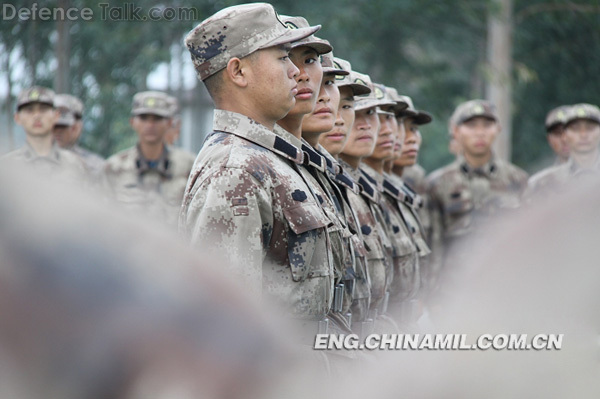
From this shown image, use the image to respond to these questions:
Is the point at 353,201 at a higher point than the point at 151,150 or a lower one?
lower

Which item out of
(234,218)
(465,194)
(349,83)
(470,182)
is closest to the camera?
(234,218)

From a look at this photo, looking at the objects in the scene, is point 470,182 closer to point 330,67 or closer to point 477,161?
point 477,161

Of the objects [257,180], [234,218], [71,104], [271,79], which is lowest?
[234,218]

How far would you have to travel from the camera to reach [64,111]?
1134cm

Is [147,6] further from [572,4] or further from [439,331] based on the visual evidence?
[439,331]

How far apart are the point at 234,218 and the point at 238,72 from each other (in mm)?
586

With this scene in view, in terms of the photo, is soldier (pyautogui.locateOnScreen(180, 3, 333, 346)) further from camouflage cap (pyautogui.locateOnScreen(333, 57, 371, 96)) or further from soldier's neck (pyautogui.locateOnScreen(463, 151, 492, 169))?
soldier's neck (pyautogui.locateOnScreen(463, 151, 492, 169))

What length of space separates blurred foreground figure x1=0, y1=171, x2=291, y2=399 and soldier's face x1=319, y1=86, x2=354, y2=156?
3.97 meters

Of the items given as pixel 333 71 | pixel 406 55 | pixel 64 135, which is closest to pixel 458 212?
pixel 64 135

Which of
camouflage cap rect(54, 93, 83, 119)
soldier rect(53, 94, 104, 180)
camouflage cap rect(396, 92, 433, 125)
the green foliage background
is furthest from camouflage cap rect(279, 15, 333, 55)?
the green foliage background

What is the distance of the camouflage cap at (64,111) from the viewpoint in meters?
11.3

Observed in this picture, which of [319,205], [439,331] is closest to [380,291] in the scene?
[319,205]

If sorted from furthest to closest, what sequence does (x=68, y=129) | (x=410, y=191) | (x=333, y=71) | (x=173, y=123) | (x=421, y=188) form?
(x=68, y=129)
(x=173, y=123)
(x=421, y=188)
(x=410, y=191)
(x=333, y=71)

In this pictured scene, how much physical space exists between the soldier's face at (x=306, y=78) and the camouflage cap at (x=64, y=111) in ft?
26.0
